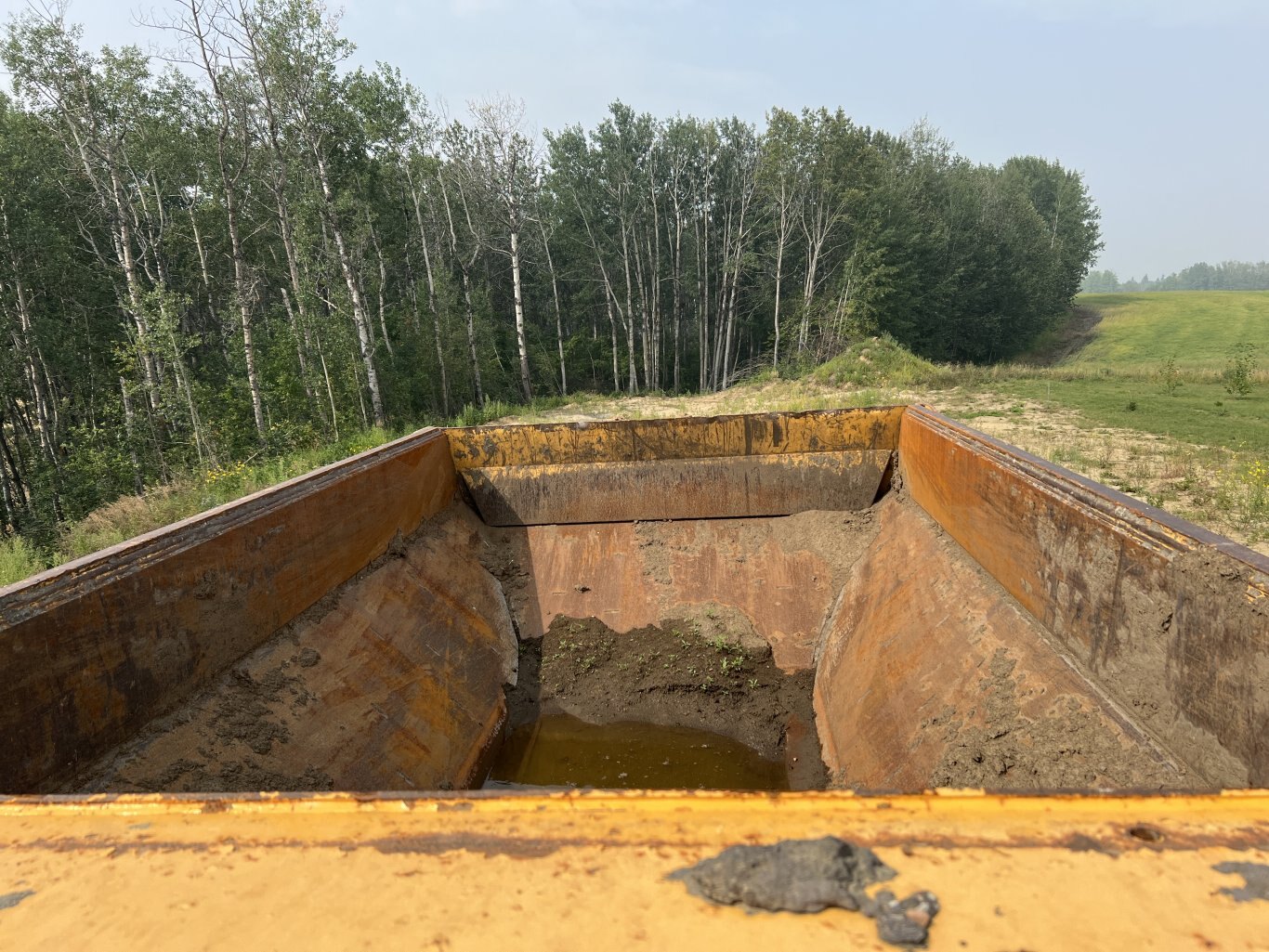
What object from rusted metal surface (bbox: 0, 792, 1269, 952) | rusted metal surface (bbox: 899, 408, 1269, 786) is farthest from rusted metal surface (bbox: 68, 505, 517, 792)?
rusted metal surface (bbox: 899, 408, 1269, 786)

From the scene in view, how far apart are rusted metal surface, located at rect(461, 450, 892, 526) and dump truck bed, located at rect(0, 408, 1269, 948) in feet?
0.08

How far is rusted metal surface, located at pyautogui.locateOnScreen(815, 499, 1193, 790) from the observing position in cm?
199

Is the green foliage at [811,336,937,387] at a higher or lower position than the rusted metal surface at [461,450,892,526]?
higher

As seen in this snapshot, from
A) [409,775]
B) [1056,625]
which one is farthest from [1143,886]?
[409,775]

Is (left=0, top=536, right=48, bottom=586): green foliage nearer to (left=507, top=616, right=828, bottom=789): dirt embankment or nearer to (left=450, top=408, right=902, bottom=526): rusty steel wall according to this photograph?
(left=450, top=408, right=902, bottom=526): rusty steel wall

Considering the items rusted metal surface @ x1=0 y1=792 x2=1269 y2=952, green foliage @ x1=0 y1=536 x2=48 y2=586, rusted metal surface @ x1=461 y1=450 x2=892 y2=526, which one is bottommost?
green foliage @ x1=0 y1=536 x2=48 y2=586

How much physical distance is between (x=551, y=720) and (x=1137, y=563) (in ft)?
10.2

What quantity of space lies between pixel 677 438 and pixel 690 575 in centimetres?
112

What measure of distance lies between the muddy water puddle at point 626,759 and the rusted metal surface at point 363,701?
9.1 inches

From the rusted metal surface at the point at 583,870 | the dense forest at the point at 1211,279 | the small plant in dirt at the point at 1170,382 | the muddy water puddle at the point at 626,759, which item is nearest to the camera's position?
the rusted metal surface at the point at 583,870

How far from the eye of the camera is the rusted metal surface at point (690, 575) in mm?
4438

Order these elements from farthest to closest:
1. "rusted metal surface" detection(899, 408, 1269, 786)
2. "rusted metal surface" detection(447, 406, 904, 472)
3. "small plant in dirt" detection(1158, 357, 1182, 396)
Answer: "small plant in dirt" detection(1158, 357, 1182, 396), "rusted metal surface" detection(447, 406, 904, 472), "rusted metal surface" detection(899, 408, 1269, 786)

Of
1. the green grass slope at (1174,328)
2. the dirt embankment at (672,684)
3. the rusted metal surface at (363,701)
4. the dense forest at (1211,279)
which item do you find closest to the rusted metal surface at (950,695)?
the dirt embankment at (672,684)

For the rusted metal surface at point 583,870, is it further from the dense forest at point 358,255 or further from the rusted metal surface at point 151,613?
the dense forest at point 358,255
